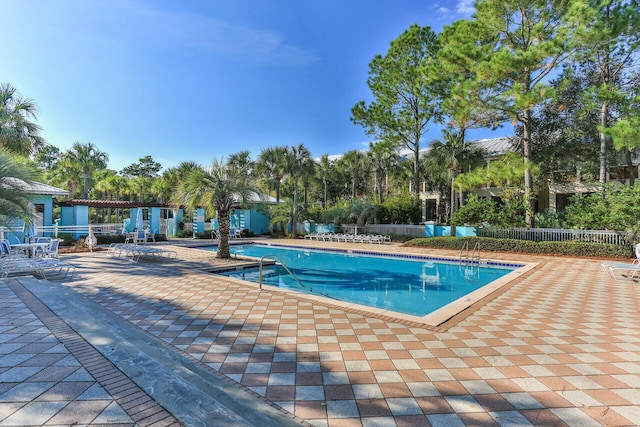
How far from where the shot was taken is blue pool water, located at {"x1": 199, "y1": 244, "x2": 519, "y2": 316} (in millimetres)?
7938

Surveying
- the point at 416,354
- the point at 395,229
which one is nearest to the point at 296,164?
the point at 395,229

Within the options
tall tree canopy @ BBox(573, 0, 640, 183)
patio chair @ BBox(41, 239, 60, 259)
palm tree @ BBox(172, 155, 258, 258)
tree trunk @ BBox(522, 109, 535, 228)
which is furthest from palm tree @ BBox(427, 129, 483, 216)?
patio chair @ BBox(41, 239, 60, 259)

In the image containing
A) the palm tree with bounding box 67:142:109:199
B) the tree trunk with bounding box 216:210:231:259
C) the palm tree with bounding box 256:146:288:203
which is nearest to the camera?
the tree trunk with bounding box 216:210:231:259

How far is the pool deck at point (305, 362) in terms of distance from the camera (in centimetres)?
250

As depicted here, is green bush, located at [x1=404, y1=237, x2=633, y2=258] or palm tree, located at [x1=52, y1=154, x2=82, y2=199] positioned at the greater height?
palm tree, located at [x1=52, y1=154, x2=82, y2=199]

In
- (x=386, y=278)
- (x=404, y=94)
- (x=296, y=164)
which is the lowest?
(x=386, y=278)

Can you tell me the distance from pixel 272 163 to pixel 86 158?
1448 cm

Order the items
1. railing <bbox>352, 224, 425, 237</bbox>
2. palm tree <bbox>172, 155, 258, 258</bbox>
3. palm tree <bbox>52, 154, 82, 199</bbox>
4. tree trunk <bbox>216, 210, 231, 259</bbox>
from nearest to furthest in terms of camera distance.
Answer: palm tree <bbox>172, 155, 258, 258</bbox>
tree trunk <bbox>216, 210, 231, 259</bbox>
railing <bbox>352, 224, 425, 237</bbox>
palm tree <bbox>52, 154, 82, 199</bbox>

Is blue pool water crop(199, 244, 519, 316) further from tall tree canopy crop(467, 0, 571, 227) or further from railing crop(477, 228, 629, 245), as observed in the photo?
tall tree canopy crop(467, 0, 571, 227)

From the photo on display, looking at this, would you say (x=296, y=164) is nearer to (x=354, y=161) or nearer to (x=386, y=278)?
(x=354, y=161)

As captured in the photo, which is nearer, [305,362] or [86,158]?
[305,362]

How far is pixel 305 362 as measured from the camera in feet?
11.2

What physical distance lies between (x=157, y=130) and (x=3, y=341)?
19.7 m

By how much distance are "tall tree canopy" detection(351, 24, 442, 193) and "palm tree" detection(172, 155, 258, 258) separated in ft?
46.3
